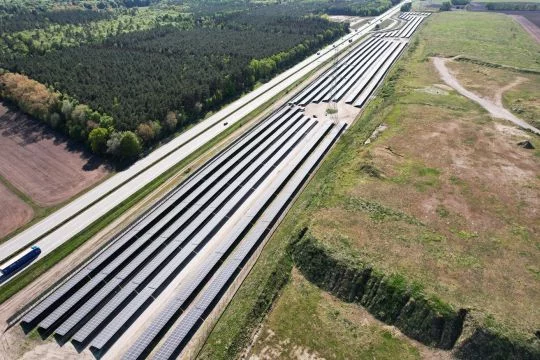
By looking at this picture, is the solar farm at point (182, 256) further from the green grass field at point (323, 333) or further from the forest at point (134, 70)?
the forest at point (134, 70)

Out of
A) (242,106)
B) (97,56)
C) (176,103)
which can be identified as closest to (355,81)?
(242,106)

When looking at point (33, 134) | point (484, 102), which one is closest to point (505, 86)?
point (484, 102)

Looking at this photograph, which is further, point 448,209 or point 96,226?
point 96,226

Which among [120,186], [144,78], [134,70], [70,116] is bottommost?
[120,186]

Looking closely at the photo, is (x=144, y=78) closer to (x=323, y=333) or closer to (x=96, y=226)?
(x=96, y=226)

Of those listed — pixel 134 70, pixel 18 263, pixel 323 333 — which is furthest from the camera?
pixel 134 70

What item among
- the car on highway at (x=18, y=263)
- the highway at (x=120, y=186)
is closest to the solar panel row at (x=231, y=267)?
the car on highway at (x=18, y=263)
